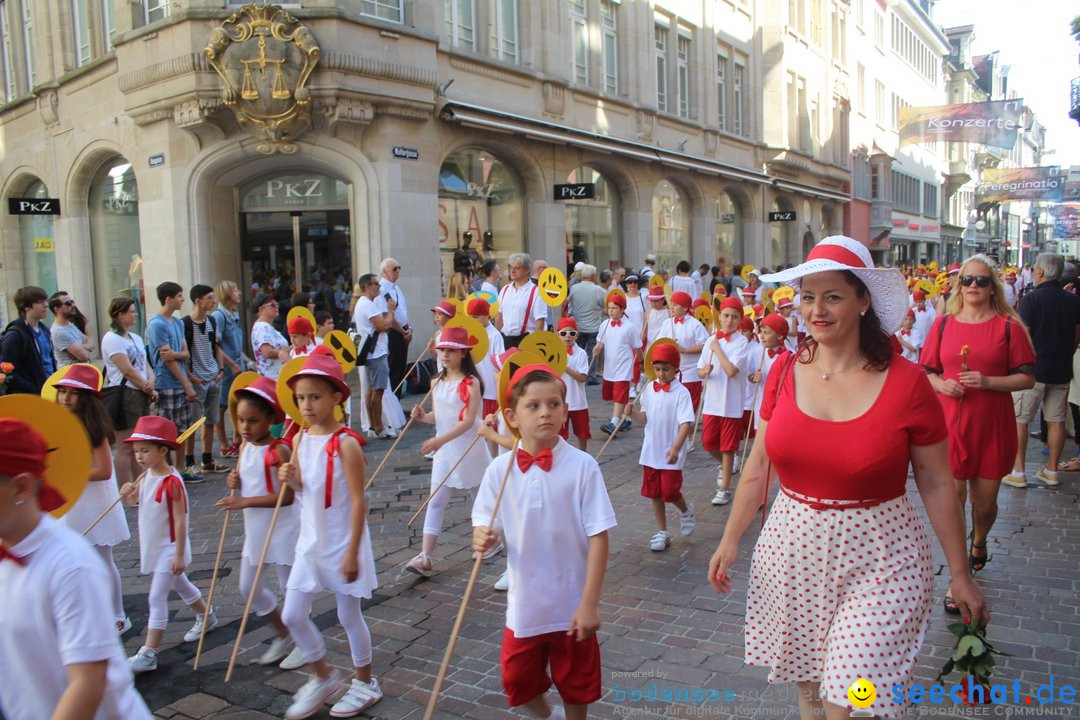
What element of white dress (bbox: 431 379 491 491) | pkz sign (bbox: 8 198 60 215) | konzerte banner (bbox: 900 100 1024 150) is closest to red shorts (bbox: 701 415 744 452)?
white dress (bbox: 431 379 491 491)

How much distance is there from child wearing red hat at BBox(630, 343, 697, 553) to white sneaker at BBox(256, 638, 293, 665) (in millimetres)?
2615

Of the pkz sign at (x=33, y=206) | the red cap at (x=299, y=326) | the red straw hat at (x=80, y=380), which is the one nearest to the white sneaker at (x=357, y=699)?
the red straw hat at (x=80, y=380)

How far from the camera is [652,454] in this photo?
19.9 feet

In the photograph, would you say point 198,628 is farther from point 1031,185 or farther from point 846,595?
point 1031,185

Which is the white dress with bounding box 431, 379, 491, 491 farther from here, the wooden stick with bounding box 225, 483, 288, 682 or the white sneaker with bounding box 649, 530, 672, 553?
the wooden stick with bounding box 225, 483, 288, 682

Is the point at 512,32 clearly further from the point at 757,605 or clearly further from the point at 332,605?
the point at 757,605

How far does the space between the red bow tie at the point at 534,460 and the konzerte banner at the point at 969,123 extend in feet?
76.7

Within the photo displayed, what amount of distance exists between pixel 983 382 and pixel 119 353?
22.8 ft

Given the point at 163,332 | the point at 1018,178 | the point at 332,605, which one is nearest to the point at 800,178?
the point at 1018,178

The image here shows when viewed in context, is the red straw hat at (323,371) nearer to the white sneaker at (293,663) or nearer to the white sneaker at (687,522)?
the white sneaker at (293,663)

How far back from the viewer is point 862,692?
8.39ft

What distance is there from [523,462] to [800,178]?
106 feet

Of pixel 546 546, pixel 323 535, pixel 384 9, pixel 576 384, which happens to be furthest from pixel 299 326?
pixel 384 9

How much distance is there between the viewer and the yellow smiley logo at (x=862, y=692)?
101 inches
